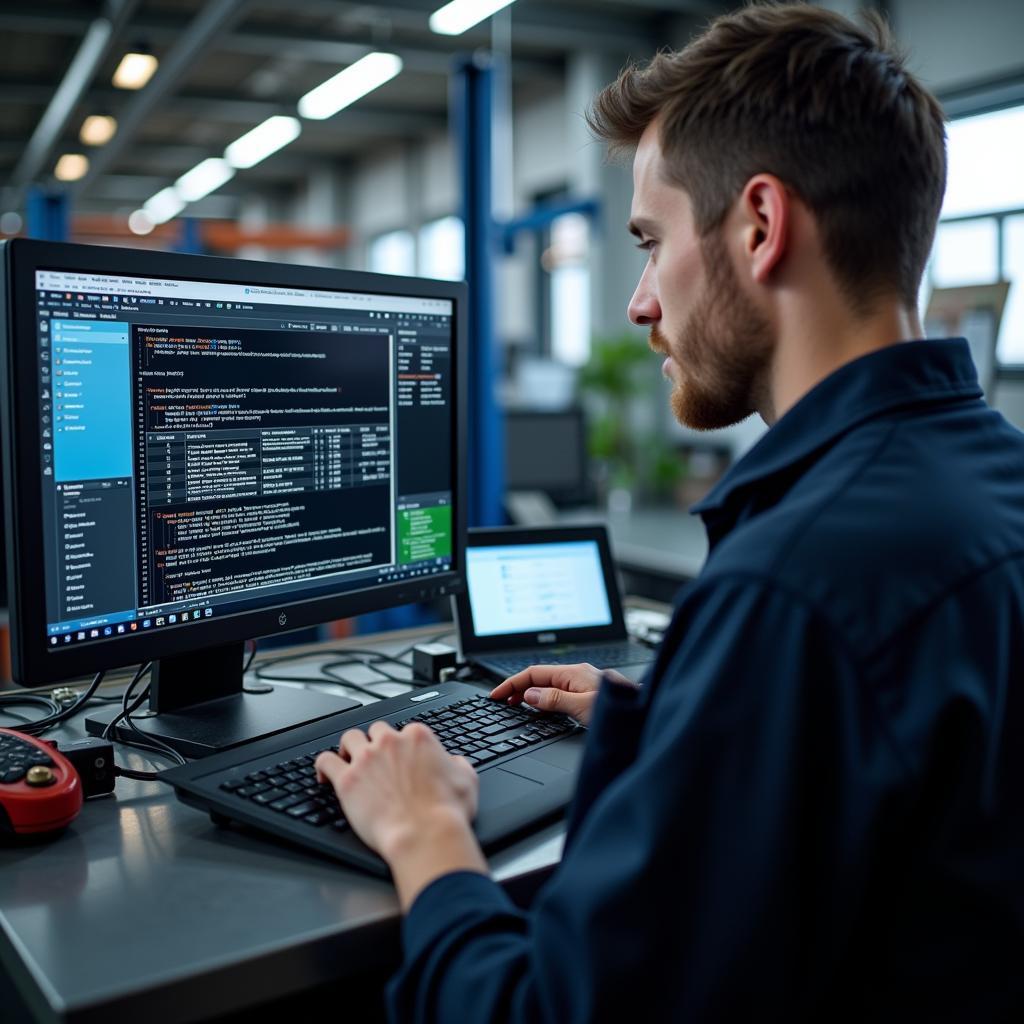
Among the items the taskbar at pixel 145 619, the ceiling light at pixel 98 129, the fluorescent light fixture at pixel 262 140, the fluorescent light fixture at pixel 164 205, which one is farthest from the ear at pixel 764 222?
the fluorescent light fixture at pixel 164 205

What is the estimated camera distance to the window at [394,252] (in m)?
9.55

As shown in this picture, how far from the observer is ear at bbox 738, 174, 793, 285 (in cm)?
72

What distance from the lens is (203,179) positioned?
9.89 m

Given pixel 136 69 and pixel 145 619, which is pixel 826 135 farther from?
pixel 136 69

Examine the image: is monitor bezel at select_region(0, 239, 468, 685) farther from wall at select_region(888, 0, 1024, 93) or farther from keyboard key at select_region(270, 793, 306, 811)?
wall at select_region(888, 0, 1024, 93)

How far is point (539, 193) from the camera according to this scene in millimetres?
7582

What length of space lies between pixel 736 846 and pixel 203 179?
34.1 feet

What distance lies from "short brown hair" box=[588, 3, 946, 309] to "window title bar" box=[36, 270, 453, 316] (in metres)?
0.43

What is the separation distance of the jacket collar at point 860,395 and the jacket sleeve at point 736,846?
15cm

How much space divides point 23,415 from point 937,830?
0.73 meters

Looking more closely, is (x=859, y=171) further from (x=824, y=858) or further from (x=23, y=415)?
(x=23, y=415)

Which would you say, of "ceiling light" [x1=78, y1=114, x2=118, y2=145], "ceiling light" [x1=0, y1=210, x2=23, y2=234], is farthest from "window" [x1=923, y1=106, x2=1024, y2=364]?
"ceiling light" [x1=0, y1=210, x2=23, y2=234]

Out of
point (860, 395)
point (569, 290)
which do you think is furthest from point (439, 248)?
point (860, 395)

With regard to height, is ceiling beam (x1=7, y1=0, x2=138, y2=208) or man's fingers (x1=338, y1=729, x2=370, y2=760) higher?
ceiling beam (x1=7, y1=0, x2=138, y2=208)
